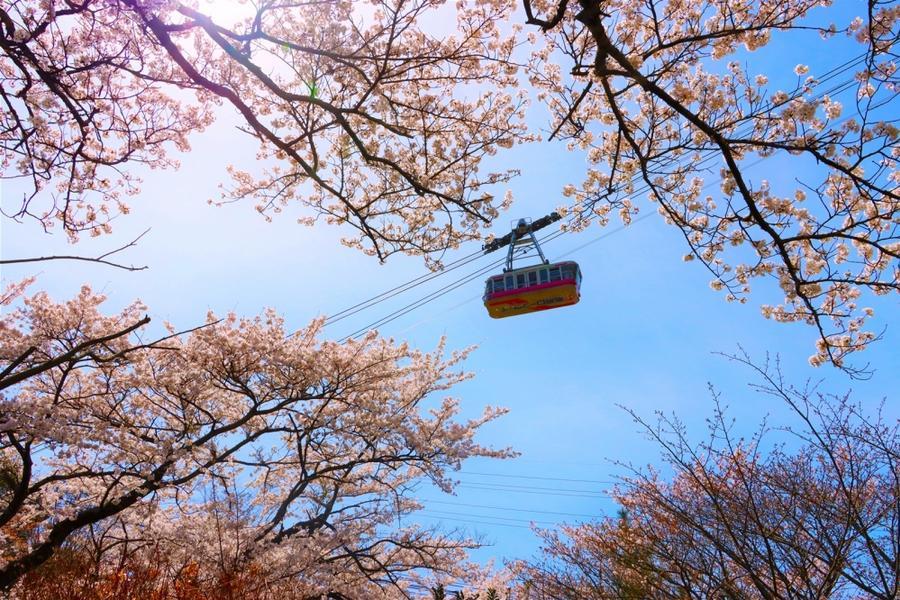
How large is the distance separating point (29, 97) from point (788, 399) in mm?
7805

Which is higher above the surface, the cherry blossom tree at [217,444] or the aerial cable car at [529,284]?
the aerial cable car at [529,284]

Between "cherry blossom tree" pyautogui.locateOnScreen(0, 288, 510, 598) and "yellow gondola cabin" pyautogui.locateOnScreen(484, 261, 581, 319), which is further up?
"yellow gondola cabin" pyautogui.locateOnScreen(484, 261, 581, 319)

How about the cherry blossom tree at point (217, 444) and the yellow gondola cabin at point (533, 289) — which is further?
the yellow gondola cabin at point (533, 289)

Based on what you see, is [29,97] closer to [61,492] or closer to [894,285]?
[894,285]

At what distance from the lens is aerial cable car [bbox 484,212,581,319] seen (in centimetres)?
1330

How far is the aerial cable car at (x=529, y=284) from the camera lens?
13305mm

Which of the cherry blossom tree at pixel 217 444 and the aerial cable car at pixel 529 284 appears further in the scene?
the aerial cable car at pixel 529 284

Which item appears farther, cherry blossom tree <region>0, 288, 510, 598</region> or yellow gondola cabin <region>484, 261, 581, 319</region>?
yellow gondola cabin <region>484, 261, 581, 319</region>

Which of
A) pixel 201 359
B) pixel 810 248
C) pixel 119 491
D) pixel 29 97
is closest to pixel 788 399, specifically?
pixel 810 248

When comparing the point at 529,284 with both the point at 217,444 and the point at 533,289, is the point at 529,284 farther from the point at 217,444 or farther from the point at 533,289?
the point at 217,444

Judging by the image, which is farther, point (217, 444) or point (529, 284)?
point (529, 284)

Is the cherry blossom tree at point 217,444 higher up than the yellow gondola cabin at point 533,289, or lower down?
lower down

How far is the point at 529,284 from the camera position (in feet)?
44.5

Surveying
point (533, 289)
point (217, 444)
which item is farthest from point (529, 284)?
point (217, 444)
